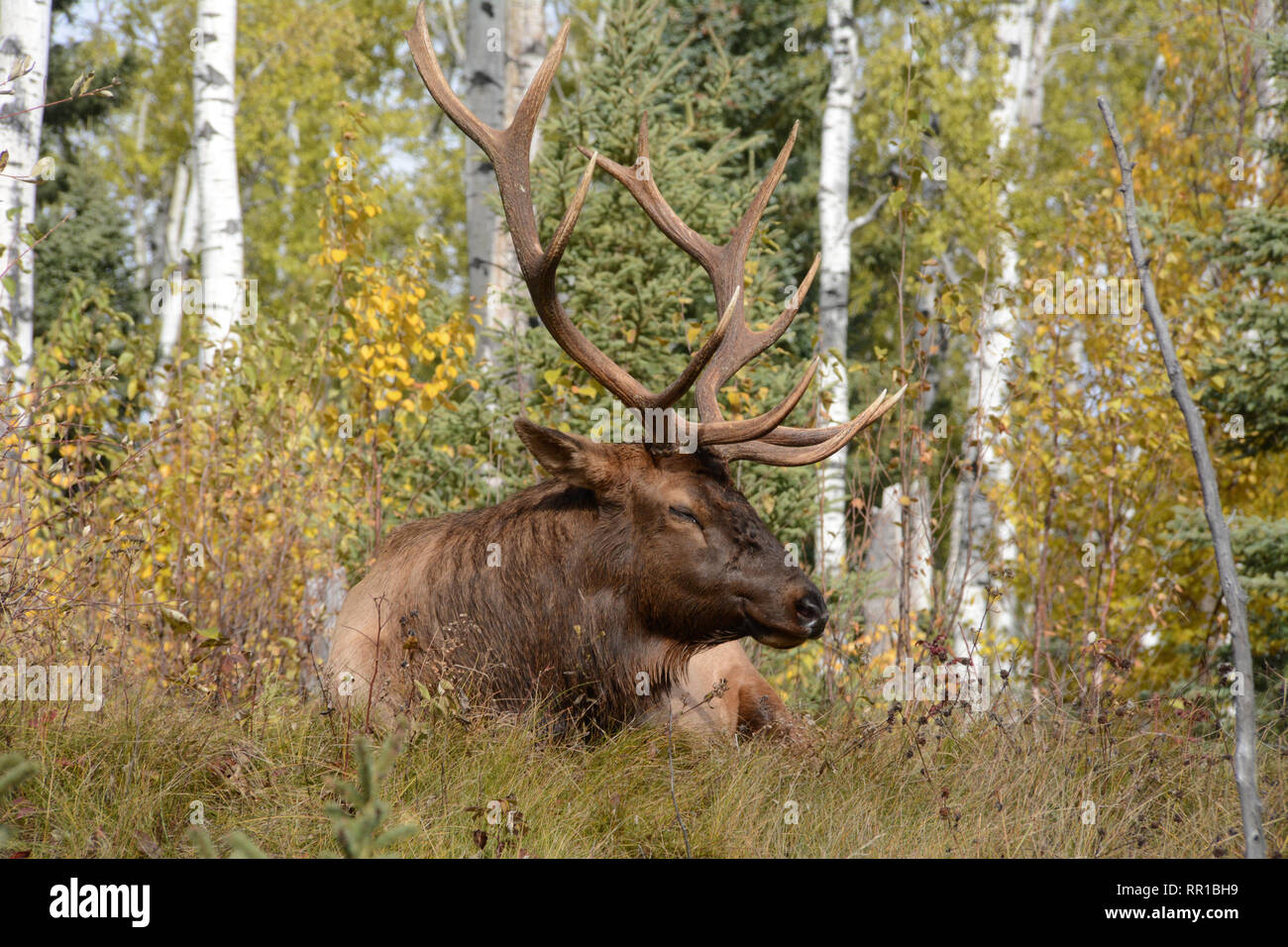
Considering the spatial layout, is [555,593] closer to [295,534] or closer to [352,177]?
[295,534]

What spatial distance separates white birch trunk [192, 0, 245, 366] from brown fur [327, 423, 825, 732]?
17.1 feet

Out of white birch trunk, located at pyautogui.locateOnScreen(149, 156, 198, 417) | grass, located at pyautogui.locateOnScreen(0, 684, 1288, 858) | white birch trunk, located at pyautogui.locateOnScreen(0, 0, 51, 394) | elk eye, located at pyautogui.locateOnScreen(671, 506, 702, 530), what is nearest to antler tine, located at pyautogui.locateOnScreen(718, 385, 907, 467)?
elk eye, located at pyautogui.locateOnScreen(671, 506, 702, 530)

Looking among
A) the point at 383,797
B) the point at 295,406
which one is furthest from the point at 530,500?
the point at 295,406

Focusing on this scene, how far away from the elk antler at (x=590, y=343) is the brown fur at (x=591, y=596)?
0.77 ft

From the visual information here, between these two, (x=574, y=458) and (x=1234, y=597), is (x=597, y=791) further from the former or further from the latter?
(x=1234, y=597)

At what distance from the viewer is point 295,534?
618cm

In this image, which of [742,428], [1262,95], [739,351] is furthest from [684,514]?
[1262,95]

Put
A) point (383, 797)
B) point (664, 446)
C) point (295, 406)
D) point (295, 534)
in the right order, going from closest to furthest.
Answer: point (383, 797) < point (664, 446) < point (295, 534) < point (295, 406)

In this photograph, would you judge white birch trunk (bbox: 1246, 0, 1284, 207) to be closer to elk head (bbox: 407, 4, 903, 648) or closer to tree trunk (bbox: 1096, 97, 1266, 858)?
tree trunk (bbox: 1096, 97, 1266, 858)

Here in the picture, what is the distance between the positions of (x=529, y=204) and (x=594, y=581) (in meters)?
1.52

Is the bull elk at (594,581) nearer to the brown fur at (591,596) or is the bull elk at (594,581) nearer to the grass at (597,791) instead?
the brown fur at (591,596)

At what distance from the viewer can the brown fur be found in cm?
432
